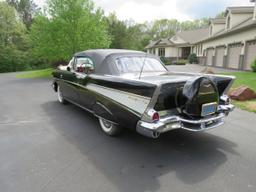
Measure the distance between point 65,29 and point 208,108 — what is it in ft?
47.5

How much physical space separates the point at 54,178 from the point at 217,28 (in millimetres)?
27782

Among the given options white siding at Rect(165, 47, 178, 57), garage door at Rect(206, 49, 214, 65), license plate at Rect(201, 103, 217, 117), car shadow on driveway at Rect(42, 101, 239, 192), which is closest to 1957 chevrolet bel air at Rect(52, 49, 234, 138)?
license plate at Rect(201, 103, 217, 117)

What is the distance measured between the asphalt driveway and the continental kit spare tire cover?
2.51 ft

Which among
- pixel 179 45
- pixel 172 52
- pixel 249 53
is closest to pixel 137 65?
pixel 249 53

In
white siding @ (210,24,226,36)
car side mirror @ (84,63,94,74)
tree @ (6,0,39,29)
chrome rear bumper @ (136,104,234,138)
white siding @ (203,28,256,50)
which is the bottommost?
chrome rear bumper @ (136,104,234,138)

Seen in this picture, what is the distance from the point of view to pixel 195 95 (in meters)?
3.10

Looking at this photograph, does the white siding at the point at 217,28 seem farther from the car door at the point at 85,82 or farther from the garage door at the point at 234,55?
the car door at the point at 85,82

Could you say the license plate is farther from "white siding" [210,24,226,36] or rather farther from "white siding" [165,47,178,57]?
"white siding" [165,47,178,57]

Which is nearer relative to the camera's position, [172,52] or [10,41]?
[10,41]

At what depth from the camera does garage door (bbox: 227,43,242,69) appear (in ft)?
58.3

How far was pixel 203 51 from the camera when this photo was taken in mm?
27969

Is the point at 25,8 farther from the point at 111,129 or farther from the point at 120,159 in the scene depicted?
the point at 120,159

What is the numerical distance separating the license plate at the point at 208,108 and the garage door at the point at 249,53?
1491 cm

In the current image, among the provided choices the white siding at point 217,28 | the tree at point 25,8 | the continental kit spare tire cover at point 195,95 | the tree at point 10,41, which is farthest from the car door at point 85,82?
Result: the tree at point 25,8
